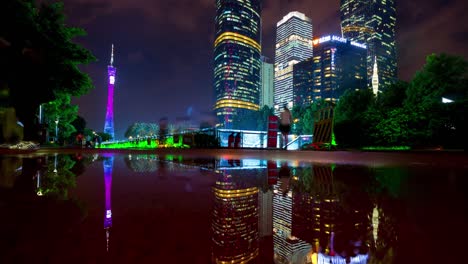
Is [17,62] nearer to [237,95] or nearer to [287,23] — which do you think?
[237,95]

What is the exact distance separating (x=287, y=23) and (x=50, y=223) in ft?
607

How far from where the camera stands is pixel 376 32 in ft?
450

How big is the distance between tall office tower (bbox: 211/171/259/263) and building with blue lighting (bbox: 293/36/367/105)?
9868cm

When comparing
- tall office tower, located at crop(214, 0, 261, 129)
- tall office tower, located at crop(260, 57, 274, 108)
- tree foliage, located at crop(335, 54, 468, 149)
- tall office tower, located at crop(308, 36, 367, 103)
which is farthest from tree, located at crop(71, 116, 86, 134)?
tall office tower, located at crop(260, 57, 274, 108)

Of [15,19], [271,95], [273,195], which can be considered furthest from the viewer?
[271,95]

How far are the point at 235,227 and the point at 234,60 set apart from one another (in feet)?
393

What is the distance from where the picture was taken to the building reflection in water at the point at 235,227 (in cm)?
76

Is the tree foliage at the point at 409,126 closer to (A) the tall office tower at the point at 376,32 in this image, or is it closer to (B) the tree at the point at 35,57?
(B) the tree at the point at 35,57

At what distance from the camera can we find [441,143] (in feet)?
37.1

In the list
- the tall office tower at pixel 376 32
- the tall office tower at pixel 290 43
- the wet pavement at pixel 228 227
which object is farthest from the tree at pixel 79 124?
the tall office tower at pixel 376 32

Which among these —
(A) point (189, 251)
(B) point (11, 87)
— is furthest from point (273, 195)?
(B) point (11, 87)

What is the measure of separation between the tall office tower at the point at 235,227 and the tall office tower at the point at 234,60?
4286 inches

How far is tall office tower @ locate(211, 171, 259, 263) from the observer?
0.76 meters

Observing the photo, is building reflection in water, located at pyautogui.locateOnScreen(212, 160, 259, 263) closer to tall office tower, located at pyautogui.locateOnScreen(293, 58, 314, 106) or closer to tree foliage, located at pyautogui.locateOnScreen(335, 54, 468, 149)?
tree foliage, located at pyautogui.locateOnScreen(335, 54, 468, 149)
